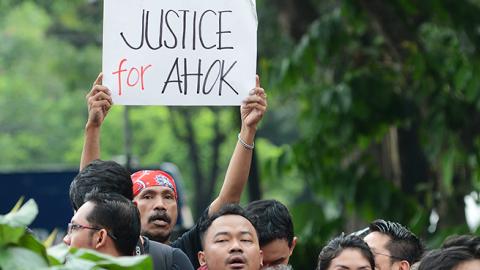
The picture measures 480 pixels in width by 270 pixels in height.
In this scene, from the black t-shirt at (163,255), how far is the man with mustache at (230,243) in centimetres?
13

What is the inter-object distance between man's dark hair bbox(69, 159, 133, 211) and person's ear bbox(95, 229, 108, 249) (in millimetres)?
731

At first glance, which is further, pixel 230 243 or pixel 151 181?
pixel 151 181

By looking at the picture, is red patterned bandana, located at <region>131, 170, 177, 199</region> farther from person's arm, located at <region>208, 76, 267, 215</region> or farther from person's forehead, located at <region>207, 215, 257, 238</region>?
person's forehead, located at <region>207, 215, 257, 238</region>

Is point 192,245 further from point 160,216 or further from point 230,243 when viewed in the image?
point 230,243

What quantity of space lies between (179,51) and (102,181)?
890mm

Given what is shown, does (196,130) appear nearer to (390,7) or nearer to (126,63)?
(390,7)

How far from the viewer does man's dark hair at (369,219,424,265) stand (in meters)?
→ 6.41

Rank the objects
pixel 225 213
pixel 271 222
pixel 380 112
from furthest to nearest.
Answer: pixel 380 112 → pixel 271 222 → pixel 225 213

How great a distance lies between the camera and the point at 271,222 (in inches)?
251

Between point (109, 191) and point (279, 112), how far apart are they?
2863cm

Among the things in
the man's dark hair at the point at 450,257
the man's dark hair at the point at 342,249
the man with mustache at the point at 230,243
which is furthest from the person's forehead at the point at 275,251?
the man's dark hair at the point at 450,257

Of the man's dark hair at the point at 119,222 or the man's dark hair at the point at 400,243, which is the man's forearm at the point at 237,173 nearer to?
the man's dark hair at the point at 400,243

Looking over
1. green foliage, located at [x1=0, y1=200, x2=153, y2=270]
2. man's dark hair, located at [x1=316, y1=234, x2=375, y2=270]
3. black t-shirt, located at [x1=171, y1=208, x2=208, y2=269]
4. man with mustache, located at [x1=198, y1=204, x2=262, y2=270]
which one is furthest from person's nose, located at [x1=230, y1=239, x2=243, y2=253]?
green foliage, located at [x1=0, y1=200, x2=153, y2=270]

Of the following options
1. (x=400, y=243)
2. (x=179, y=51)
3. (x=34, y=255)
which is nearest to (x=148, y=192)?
(x=179, y=51)
